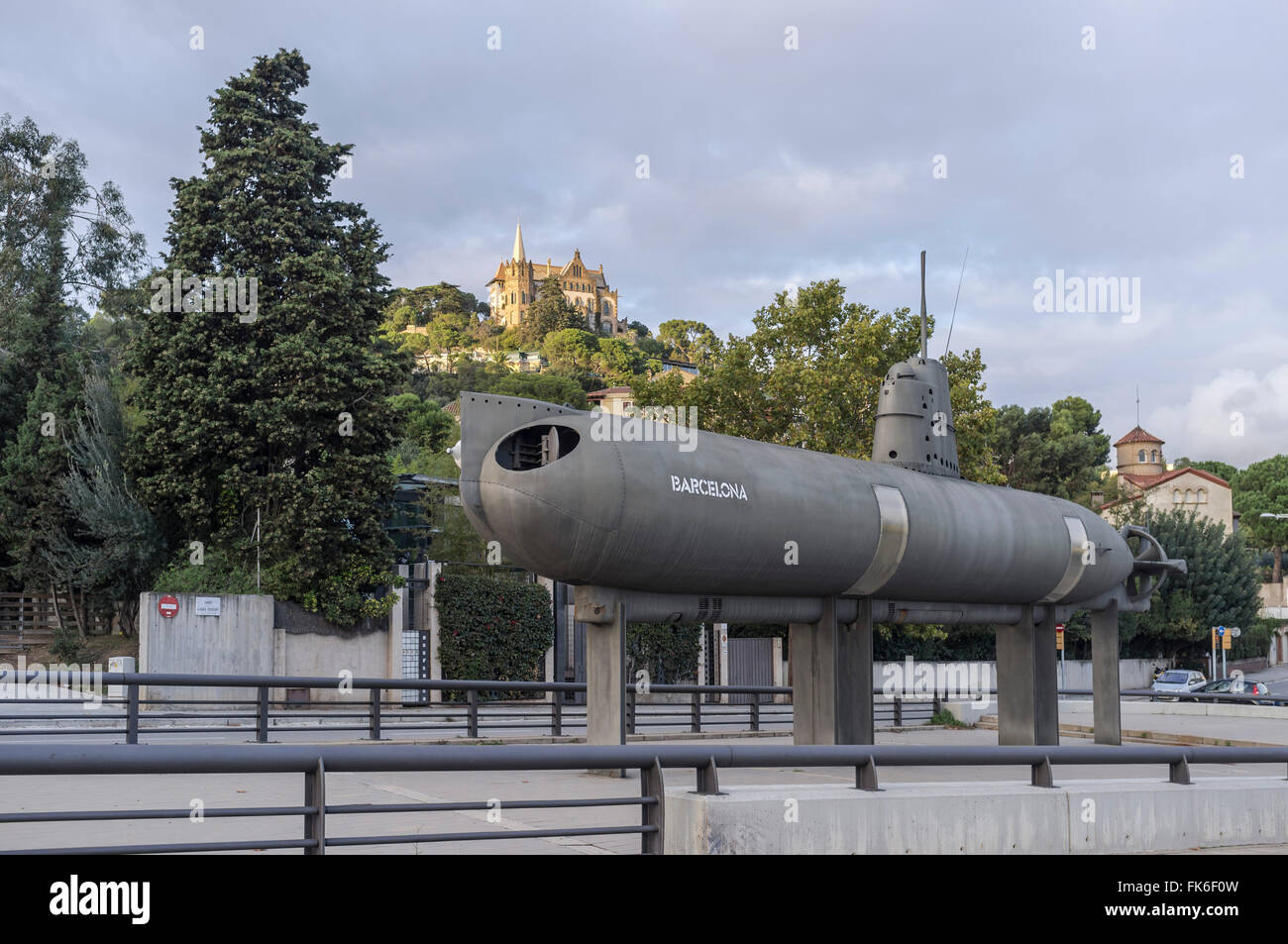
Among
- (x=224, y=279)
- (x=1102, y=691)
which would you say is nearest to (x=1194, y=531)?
(x=1102, y=691)

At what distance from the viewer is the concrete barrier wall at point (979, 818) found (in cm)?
842

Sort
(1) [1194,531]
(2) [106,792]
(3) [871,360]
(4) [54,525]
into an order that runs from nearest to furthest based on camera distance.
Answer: (2) [106,792] < (4) [54,525] < (3) [871,360] < (1) [1194,531]

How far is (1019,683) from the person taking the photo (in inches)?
693

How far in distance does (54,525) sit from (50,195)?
12.2 metres

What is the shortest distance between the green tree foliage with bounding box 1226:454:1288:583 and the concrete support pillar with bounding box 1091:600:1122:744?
92771mm

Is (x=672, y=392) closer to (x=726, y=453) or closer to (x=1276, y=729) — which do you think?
(x=1276, y=729)

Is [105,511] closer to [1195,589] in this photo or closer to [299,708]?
[299,708]

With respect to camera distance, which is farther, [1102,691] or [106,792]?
[1102,691]

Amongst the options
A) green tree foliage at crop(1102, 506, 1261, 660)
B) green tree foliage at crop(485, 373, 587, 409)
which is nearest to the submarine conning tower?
green tree foliage at crop(1102, 506, 1261, 660)

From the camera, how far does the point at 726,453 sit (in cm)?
1304

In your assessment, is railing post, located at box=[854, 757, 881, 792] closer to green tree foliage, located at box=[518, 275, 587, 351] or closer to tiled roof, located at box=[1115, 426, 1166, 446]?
tiled roof, located at box=[1115, 426, 1166, 446]

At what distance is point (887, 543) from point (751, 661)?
74.6 ft

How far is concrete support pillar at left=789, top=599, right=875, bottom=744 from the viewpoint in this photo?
570 inches
